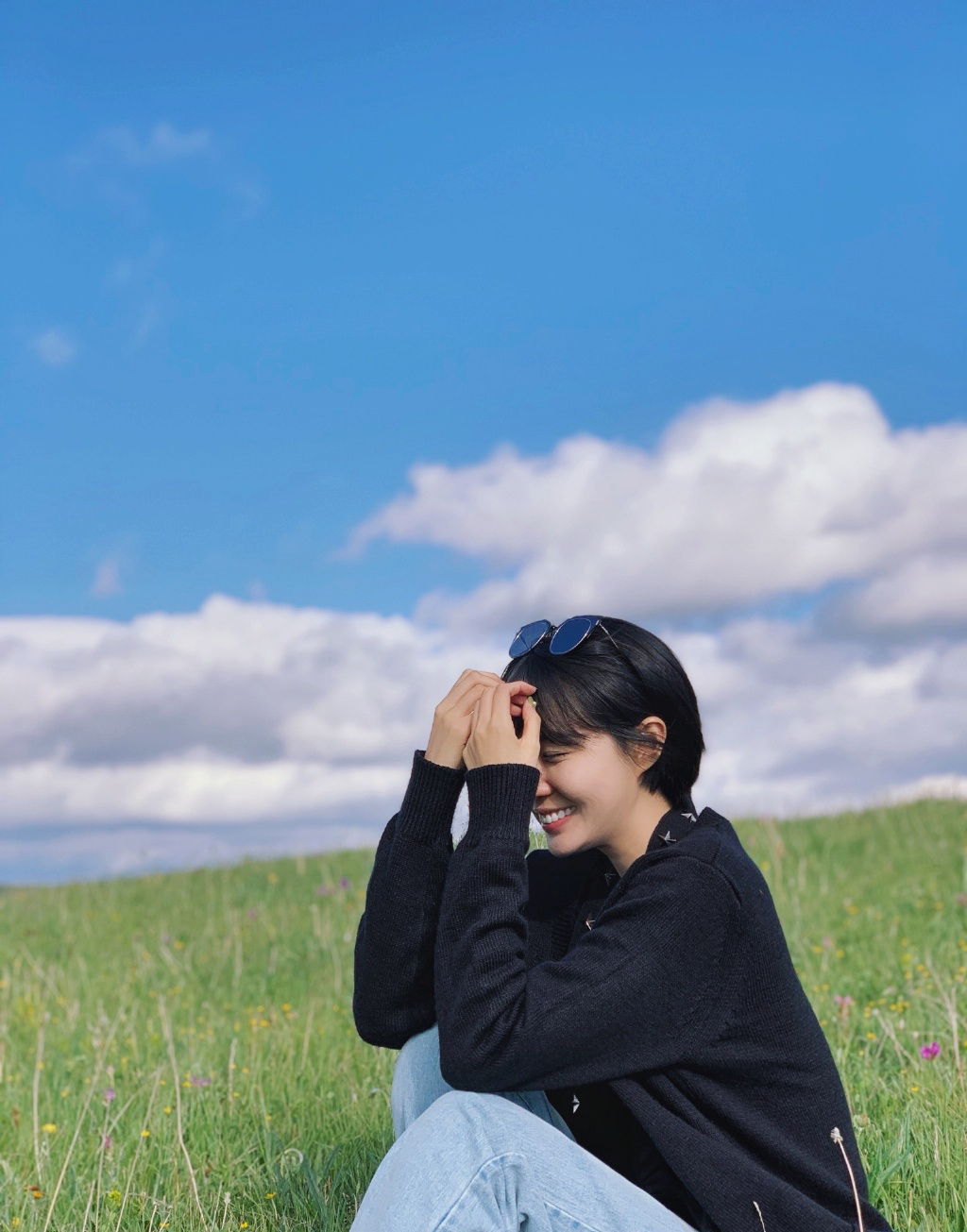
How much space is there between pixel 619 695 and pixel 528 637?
37cm

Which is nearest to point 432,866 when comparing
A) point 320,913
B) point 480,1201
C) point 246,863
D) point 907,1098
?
point 480,1201

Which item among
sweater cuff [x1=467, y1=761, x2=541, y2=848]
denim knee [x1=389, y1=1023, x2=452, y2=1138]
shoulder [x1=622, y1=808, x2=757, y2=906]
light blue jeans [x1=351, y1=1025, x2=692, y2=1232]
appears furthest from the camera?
denim knee [x1=389, y1=1023, x2=452, y2=1138]

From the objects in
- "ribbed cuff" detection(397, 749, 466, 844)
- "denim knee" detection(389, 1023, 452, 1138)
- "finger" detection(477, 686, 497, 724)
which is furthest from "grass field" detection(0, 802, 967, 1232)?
"finger" detection(477, 686, 497, 724)

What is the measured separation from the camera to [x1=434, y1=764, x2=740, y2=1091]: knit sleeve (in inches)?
93.8

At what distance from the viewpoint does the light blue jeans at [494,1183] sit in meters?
2.21

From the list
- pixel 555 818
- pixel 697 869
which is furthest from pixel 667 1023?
pixel 555 818

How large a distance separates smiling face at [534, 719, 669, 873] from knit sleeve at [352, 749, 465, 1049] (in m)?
0.25

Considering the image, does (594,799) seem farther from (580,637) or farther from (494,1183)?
(494,1183)

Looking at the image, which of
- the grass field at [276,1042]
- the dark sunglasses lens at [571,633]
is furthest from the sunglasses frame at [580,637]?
the grass field at [276,1042]

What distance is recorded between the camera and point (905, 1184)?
3.63 metres

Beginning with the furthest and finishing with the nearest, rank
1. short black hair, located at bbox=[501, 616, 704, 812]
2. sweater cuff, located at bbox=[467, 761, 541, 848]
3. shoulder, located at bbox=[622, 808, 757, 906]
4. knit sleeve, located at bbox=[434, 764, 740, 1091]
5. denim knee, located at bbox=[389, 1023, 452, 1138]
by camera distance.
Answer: denim knee, located at bbox=[389, 1023, 452, 1138] < short black hair, located at bbox=[501, 616, 704, 812] < sweater cuff, located at bbox=[467, 761, 541, 848] < shoulder, located at bbox=[622, 808, 757, 906] < knit sleeve, located at bbox=[434, 764, 740, 1091]

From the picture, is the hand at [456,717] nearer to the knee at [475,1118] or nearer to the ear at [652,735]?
the ear at [652,735]

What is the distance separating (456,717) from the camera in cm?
288

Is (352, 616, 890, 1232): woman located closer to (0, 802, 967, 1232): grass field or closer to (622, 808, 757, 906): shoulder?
(622, 808, 757, 906): shoulder
